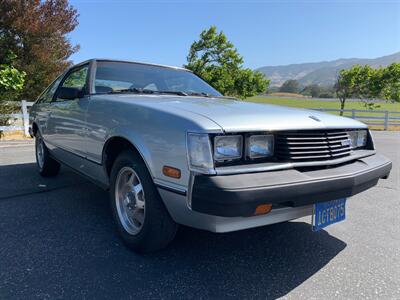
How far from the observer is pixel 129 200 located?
262 cm

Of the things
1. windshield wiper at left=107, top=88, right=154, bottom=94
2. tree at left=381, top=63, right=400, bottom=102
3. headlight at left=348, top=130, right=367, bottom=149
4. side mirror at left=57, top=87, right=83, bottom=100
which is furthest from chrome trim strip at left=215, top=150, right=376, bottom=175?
tree at left=381, top=63, right=400, bottom=102

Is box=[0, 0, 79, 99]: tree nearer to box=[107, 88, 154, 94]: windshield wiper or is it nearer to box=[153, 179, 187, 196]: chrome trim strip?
box=[107, 88, 154, 94]: windshield wiper

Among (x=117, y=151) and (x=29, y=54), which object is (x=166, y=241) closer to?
(x=117, y=151)

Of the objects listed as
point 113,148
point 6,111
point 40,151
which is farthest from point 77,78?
point 6,111

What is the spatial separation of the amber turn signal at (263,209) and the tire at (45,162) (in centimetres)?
361

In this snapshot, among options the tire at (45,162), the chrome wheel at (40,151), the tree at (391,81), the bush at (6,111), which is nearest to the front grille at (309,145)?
the tire at (45,162)

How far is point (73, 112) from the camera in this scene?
333cm

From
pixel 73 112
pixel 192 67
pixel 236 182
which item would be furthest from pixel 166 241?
pixel 192 67

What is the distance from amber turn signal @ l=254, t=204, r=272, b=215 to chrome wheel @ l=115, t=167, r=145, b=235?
0.98 meters

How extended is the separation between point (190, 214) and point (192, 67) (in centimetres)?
1758

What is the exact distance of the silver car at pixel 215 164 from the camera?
6.12 feet

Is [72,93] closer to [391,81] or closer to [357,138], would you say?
[357,138]

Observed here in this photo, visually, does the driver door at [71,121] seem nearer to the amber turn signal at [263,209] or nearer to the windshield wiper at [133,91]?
the windshield wiper at [133,91]

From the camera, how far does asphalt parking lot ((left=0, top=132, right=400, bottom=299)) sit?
2.02m
